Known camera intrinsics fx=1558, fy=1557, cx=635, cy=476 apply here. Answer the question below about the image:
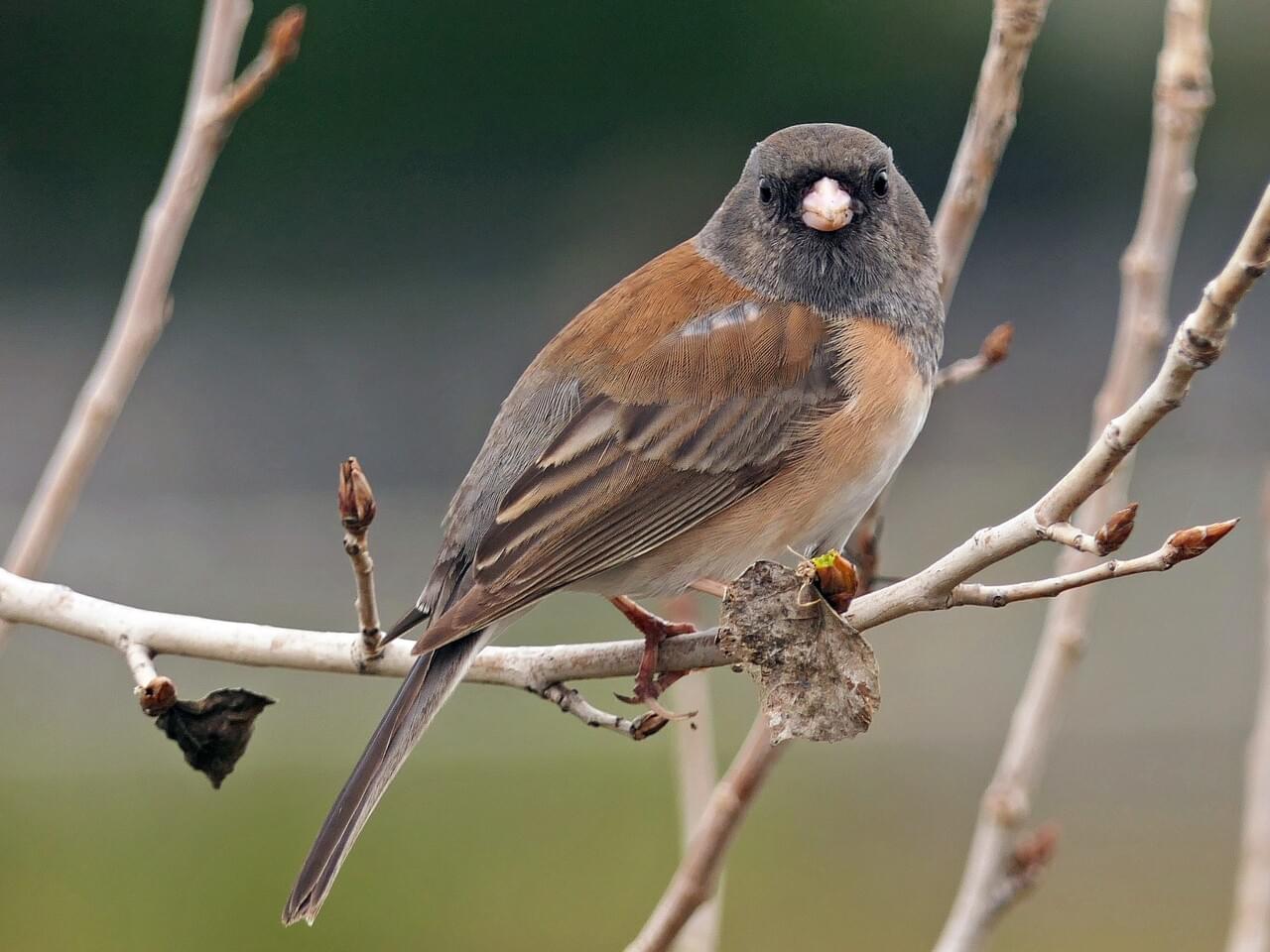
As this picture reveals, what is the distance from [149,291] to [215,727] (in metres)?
0.60

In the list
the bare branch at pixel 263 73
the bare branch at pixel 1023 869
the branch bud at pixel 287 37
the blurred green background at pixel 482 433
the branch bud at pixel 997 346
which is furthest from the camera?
the blurred green background at pixel 482 433

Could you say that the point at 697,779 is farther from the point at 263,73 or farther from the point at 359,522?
the point at 263,73

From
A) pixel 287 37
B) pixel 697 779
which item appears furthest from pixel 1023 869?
pixel 287 37

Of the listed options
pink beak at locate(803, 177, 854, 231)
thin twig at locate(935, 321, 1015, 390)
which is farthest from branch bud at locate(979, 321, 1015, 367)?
pink beak at locate(803, 177, 854, 231)

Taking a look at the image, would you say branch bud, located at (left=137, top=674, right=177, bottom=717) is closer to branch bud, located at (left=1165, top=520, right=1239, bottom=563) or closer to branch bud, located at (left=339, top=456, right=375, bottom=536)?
branch bud, located at (left=339, top=456, right=375, bottom=536)

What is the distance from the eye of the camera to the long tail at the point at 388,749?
1764 millimetres

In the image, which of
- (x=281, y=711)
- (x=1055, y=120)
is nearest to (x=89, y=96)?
(x=281, y=711)

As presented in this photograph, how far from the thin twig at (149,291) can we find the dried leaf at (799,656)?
0.90m

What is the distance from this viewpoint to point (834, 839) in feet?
Result: 15.9

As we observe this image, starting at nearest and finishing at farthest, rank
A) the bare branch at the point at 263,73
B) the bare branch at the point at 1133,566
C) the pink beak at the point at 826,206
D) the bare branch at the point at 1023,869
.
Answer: the bare branch at the point at 1133,566 < the bare branch at the point at 1023,869 < the bare branch at the point at 263,73 < the pink beak at the point at 826,206

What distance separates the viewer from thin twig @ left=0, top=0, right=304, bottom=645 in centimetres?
195

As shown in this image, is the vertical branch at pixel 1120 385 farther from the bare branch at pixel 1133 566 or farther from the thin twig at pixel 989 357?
the bare branch at pixel 1133 566

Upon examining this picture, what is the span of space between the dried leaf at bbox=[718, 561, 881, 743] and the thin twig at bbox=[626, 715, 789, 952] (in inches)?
8.1

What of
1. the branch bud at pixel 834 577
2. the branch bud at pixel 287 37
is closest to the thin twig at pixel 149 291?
the branch bud at pixel 287 37
